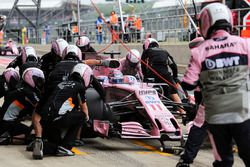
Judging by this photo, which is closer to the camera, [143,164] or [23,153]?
[143,164]

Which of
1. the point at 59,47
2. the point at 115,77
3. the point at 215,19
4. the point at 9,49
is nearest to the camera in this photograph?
the point at 215,19

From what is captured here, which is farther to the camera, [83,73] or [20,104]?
[20,104]

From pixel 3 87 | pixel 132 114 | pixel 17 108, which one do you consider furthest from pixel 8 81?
pixel 132 114

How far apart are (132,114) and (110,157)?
1455 mm

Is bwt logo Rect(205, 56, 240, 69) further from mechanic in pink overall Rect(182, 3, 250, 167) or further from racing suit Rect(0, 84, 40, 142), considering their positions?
racing suit Rect(0, 84, 40, 142)

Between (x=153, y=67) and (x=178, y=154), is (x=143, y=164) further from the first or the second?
(x=153, y=67)

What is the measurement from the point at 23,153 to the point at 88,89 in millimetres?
1466

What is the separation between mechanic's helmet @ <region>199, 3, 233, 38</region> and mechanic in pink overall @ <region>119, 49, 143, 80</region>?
5476 millimetres

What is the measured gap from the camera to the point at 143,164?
702 centimetres

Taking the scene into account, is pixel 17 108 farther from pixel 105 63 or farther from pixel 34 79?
pixel 105 63

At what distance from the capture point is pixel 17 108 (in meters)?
8.27

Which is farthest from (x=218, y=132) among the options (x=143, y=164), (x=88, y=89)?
(x=88, y=89)

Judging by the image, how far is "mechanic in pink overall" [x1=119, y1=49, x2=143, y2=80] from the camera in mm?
10508

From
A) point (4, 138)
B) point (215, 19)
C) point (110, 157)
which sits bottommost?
point (110, 157)
